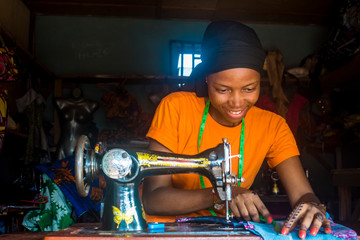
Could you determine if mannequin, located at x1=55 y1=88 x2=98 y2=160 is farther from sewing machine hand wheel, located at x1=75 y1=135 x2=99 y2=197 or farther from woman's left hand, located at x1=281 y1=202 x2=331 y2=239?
woman's left hand, located at x1=281 y1=202 x2=331 y2=239

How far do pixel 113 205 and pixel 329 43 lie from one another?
353 cm

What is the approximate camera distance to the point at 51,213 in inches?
121

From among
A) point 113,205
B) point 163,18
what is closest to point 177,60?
point 163,18

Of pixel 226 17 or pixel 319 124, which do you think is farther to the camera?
pixel 226 17

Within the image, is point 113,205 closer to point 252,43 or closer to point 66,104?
point 252,43

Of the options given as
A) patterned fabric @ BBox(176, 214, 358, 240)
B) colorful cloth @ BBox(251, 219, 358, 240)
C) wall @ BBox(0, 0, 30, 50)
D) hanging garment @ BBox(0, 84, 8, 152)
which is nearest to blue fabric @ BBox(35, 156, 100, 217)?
hanging garment @ BBox(0, 84, 8, 152)

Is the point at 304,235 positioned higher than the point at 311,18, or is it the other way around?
the point at 311,18

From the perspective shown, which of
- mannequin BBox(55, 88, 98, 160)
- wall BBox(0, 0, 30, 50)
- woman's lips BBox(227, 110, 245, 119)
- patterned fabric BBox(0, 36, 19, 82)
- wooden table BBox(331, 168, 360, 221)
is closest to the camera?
woman's lips BBox(227, 110, 245, 119)

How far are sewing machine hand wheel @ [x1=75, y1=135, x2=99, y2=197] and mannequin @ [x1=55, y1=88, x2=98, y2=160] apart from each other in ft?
11.1

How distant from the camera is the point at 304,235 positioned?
103 centimetres

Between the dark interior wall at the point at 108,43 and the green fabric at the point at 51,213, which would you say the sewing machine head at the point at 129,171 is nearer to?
the green fabric at the point at 51,213

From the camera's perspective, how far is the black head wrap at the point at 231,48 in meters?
1.44

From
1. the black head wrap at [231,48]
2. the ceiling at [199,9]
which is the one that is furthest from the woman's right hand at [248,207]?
the ceiling at [199,9]

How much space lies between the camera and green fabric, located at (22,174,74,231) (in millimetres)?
2998
